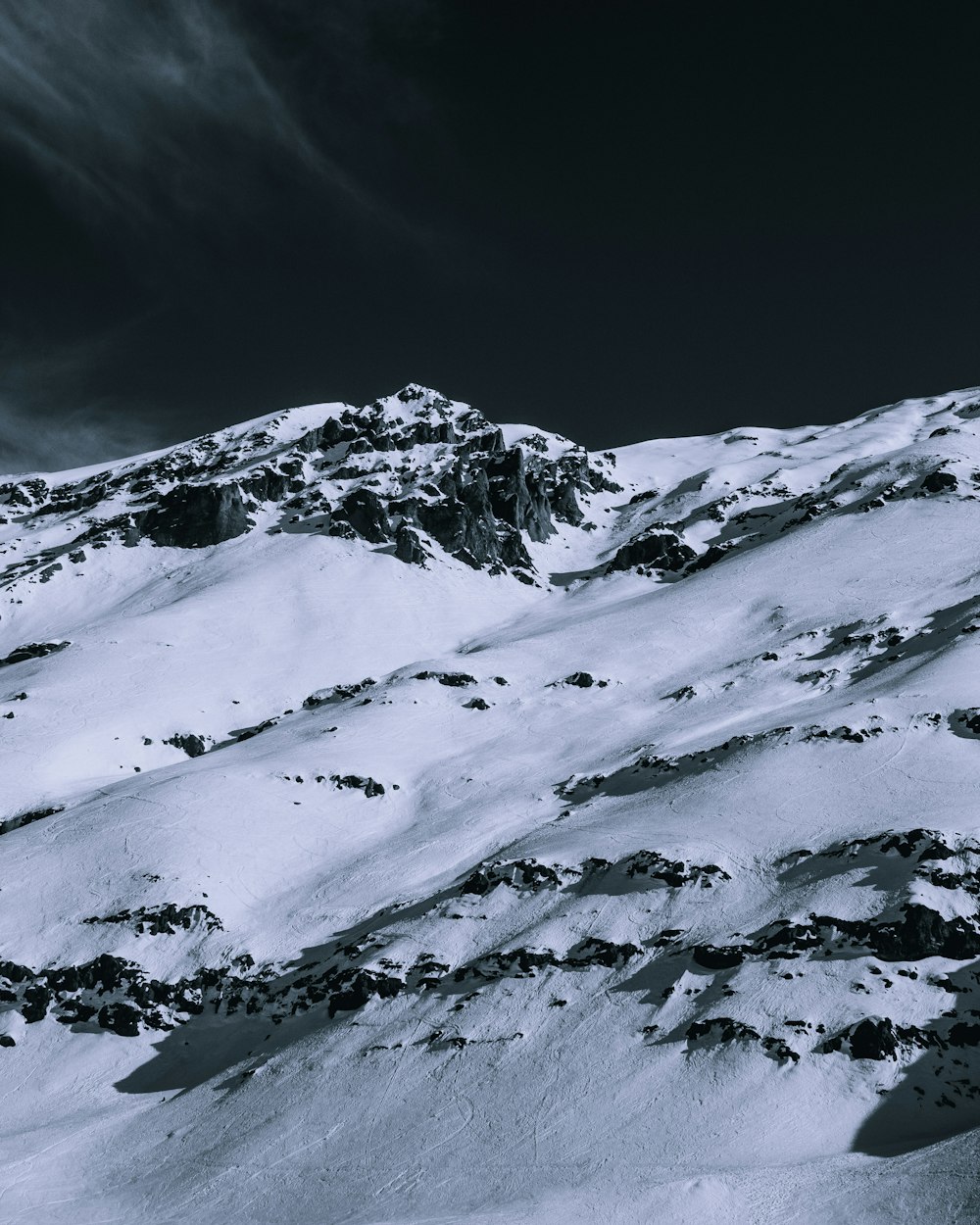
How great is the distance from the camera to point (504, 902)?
55688 millimetres

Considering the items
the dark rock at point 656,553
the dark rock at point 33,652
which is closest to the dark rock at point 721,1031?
the dark rock at point 33,652

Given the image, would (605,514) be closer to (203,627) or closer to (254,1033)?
(203,627)

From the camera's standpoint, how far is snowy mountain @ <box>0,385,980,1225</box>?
38438 millimetres

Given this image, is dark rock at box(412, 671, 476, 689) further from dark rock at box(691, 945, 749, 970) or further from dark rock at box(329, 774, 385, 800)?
dark rock at box(691, 945, 749, 970)

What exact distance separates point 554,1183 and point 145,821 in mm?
41818

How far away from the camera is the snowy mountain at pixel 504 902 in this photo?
38438 millimetres

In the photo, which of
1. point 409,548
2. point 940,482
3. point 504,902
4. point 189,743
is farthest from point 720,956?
point 940,482

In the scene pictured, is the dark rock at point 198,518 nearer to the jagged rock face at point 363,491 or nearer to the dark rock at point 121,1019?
the jagged rock face at point 363,491

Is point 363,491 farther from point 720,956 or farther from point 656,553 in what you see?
point 720,956

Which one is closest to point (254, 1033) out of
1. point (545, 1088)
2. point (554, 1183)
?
point (545, 1088)

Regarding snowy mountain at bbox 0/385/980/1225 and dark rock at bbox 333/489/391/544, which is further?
dark rock at bbox 333/489/391/544

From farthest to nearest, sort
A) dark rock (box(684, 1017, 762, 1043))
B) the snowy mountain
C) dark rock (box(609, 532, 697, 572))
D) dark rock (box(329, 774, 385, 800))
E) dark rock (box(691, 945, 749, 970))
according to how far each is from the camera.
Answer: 1. dark rock (box(609, 532, 697, 572))
2. dark rock (box(329, 774, 385, 800))
3. dark rock (box(691, 945, 749, 970))
4. dark rock (box(684, 1017, 762, 1043))
5. the snowy mountain

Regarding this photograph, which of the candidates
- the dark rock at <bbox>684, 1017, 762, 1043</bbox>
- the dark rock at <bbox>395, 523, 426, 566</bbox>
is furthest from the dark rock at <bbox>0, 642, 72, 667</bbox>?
the dark rock at <bbox>684, 1017, 762, 1043</bbox>

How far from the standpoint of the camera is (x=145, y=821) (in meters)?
70.1
